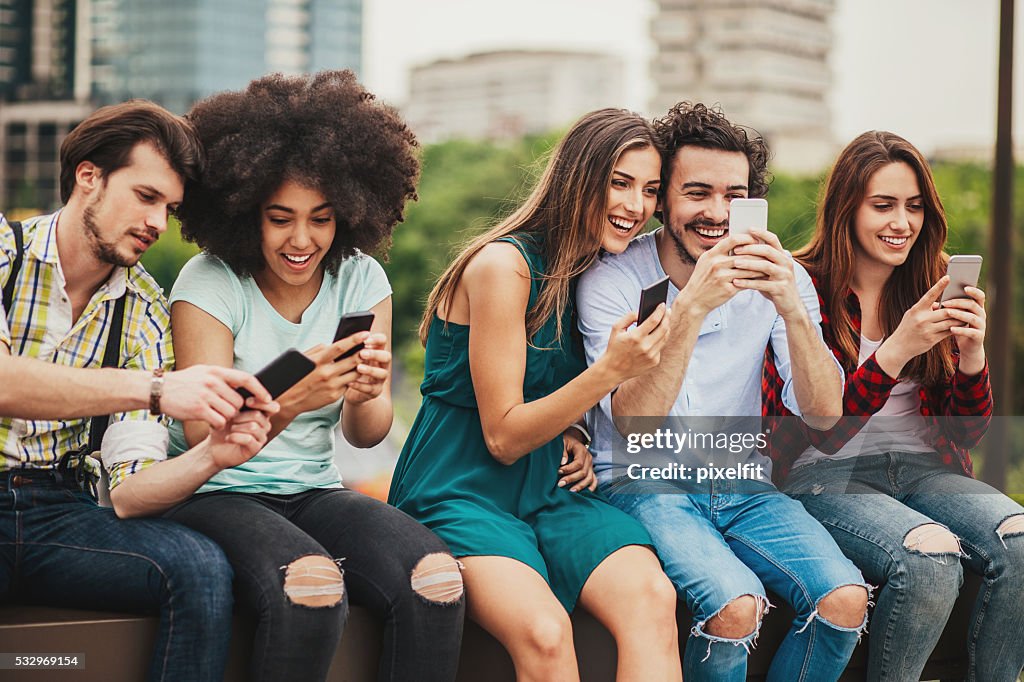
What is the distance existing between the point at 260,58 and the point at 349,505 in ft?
213

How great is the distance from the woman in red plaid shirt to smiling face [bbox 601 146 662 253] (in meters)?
0.65

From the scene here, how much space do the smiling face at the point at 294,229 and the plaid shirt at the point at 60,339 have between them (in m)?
0.37

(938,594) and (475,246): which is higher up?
(475,246)

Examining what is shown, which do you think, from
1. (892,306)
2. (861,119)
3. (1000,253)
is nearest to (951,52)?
(861,119)

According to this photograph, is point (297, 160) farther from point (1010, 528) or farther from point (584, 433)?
point (1010, 528)

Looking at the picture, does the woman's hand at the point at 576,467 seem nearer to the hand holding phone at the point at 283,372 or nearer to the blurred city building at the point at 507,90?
the hand holding phone at the point at 283,372

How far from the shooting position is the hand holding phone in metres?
2.62

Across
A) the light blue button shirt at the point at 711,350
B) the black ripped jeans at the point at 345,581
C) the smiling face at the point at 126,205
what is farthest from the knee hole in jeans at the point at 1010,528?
the smiling face at the point at 126,205

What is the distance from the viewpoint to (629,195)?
126 inches

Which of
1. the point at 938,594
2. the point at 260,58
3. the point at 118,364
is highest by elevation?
the point at 260,58

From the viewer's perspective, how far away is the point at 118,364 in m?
2.88

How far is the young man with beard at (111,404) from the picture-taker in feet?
8.42

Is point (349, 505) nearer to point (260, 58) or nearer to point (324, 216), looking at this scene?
point (324, 216)

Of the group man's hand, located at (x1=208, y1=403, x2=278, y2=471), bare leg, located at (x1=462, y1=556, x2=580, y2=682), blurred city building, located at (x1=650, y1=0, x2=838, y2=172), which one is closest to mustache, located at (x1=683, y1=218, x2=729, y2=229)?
bare leg, located at (x1=462, y1=556, x2=580, y2=682)
